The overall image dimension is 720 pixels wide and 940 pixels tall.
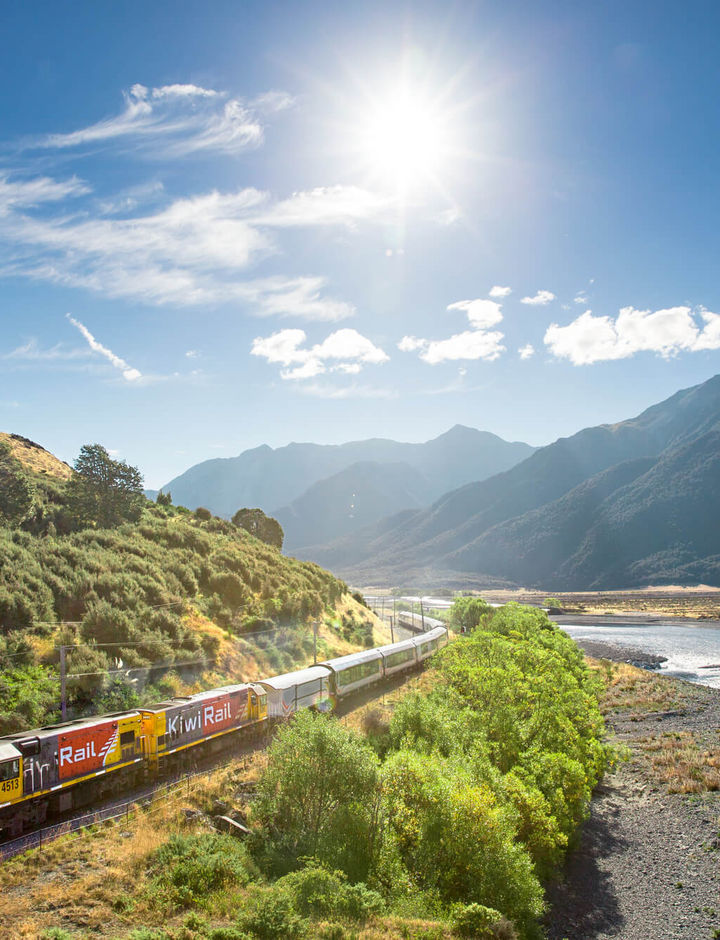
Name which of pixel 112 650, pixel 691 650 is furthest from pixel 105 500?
pixel 691 650

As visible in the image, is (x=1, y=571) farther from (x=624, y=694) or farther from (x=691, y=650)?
(x=691, y=650)

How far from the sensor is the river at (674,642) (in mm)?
64125

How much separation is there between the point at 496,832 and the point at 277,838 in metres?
7.67

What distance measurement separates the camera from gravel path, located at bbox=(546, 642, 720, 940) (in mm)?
21266

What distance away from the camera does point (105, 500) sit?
47.2 metres

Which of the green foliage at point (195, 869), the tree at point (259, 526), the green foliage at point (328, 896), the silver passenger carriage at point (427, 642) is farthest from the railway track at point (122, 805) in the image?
the tree at point (259, 526)

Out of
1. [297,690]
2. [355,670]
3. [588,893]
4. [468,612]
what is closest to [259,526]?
[468,612]

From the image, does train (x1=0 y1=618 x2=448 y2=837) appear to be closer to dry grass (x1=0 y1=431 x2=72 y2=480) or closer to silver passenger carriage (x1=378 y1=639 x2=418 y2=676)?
silver passenger carriage (x1=378 y1=639 x2=418 y2=676)

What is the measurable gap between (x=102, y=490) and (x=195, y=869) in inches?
1428

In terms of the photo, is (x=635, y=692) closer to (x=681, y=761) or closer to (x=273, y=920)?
(x=681, y=761)

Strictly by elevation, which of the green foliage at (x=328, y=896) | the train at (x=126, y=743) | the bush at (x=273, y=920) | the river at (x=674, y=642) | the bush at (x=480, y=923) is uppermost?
the train at (x=126, y=743)

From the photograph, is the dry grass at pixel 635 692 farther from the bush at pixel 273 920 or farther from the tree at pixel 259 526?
the tree at pixel 259 526

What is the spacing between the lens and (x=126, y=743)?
22234 mm

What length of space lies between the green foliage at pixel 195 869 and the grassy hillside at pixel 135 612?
33.3ft
